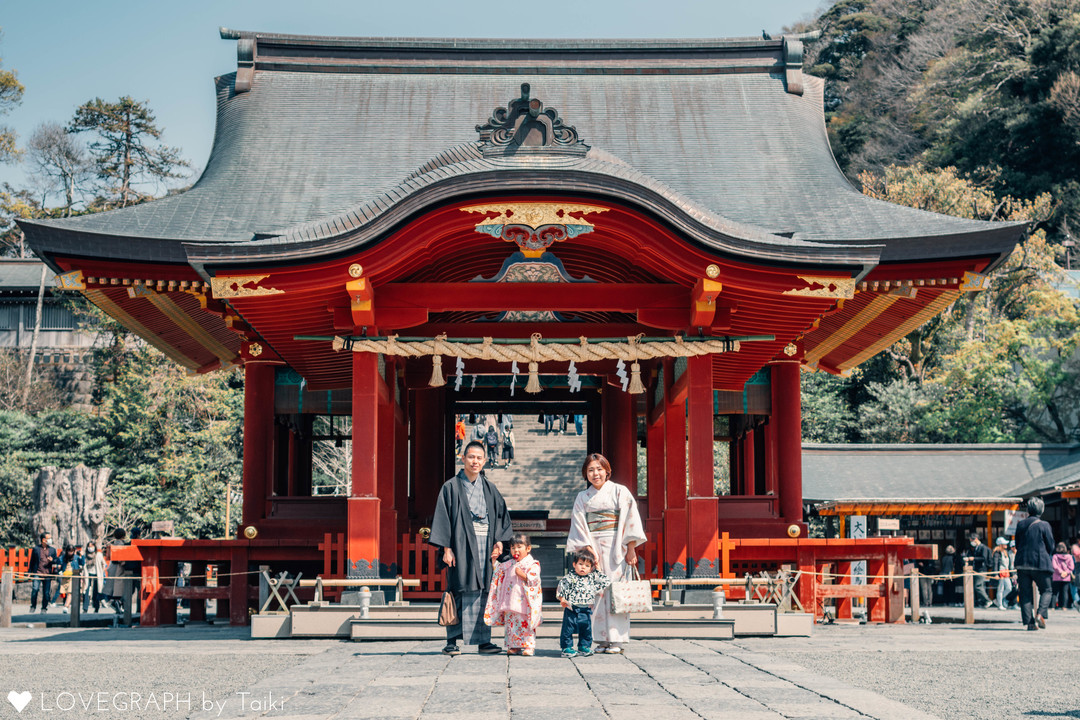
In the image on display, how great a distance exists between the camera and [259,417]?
44.1 feet

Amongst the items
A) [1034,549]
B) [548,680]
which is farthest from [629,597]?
[1034,549]

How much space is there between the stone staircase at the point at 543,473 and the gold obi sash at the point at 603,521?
57.1 feet

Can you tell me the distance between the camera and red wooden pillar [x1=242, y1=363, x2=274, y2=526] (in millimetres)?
13344

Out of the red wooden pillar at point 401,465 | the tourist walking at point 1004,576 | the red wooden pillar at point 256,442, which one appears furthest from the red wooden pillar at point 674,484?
the tourist walking at point 1004,576

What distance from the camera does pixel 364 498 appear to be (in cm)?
1025

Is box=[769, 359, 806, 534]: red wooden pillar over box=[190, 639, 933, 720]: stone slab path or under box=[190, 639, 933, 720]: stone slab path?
over

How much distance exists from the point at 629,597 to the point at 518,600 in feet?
2.69

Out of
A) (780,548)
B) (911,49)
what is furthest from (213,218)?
(911,49)

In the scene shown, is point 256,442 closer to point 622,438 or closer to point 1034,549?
point 622,438

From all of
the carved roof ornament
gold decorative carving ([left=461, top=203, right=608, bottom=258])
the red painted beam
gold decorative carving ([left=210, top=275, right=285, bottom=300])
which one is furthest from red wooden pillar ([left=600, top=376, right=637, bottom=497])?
gold decorative carving ([left=210, top=275, right=285, bottom=300])

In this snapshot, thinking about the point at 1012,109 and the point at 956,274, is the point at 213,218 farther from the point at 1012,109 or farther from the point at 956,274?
the point at 1012,109

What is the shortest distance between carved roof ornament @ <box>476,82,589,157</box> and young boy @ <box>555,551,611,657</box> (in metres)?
4.29

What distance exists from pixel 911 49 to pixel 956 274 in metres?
39.2

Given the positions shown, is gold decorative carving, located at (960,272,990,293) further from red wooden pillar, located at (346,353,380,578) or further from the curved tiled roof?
red wooden pillar, located at (346,353,380,578)
